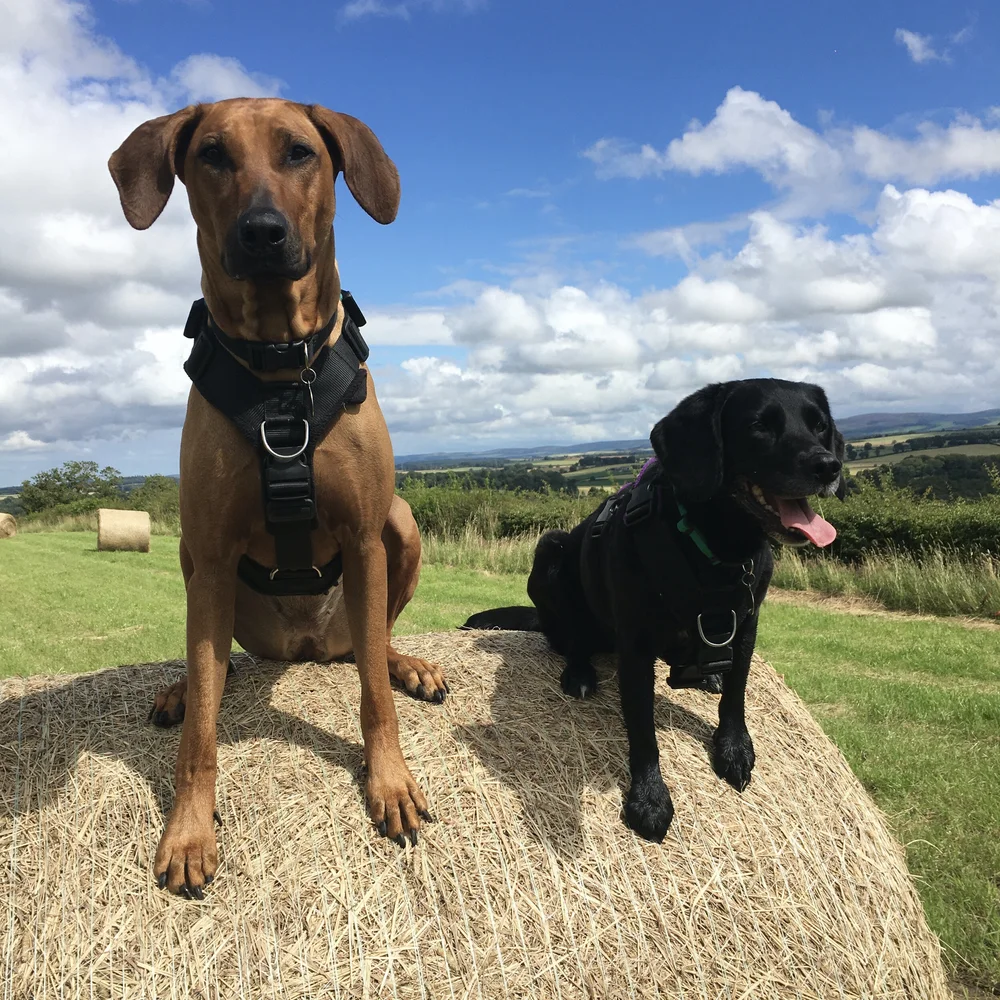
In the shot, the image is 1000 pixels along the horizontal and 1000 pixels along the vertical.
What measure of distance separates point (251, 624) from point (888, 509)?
42.7 feet

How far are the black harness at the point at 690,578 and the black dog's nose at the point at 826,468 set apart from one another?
0.47m

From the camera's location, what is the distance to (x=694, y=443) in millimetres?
3203

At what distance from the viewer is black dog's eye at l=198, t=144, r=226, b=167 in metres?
2.85

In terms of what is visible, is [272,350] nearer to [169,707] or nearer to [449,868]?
[169,707]

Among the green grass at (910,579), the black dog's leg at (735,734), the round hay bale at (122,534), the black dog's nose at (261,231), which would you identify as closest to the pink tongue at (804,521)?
the black dog's leg at (735,734)

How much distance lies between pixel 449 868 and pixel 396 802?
1.03 feet

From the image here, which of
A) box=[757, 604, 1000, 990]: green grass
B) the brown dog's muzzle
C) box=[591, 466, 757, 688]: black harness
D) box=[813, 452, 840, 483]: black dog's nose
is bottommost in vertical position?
box=[757, 604, 1000, 990]: green grass

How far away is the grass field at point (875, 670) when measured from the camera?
4.38 meters

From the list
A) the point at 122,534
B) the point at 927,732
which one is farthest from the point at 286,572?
the point at 122,534

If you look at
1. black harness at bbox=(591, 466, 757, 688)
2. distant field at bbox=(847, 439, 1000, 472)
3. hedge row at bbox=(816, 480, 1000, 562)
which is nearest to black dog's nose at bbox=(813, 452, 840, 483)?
black harness at bbox=(591, 466, 757, 688)

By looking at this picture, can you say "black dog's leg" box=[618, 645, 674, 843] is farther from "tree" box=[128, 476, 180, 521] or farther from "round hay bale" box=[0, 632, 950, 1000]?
"tree" box=[128, 476, 180, 521]

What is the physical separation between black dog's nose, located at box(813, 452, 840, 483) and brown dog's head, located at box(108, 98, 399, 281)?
1.90 m

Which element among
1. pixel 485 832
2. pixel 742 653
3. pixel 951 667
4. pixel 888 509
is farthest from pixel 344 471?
pixel 888 509

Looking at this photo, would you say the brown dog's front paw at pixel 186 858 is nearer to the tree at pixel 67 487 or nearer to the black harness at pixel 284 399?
the black harness at pixel 284 399
